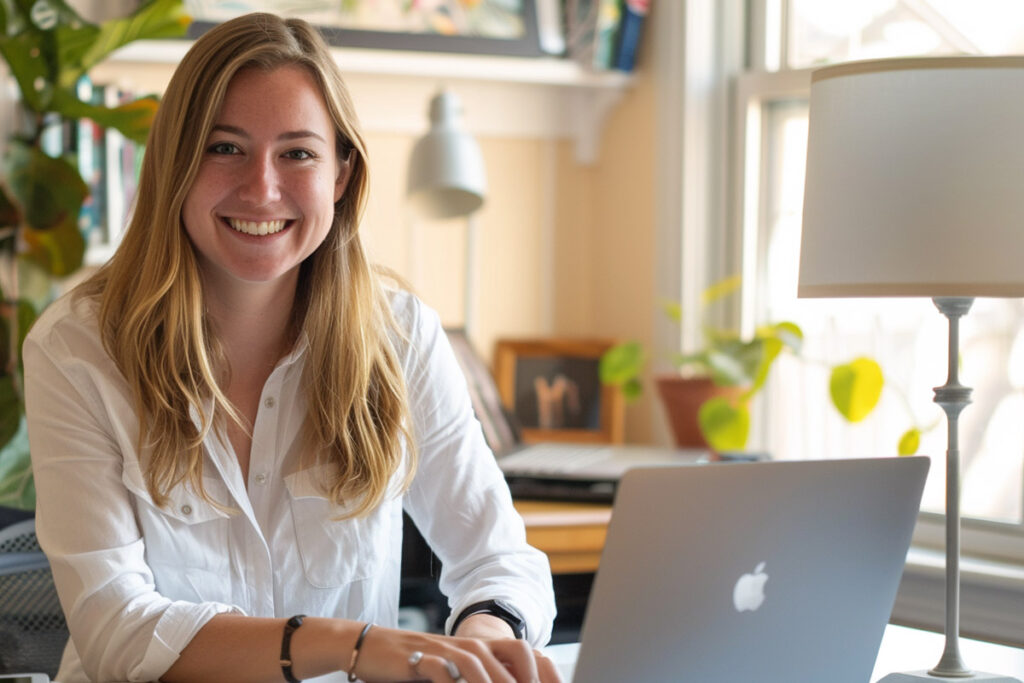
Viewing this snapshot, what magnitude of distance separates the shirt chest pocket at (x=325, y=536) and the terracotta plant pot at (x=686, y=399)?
111 centimetres

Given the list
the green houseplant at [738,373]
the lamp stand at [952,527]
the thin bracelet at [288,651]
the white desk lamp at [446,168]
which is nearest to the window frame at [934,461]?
the green houseplant at [738,373]

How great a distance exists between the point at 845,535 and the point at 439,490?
58 centimetres

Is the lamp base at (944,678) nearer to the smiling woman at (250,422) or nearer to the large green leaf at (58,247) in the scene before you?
the smiling woman at (250,422)

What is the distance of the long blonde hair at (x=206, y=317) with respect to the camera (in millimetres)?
1385

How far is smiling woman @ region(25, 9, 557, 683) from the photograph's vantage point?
4.26 ft

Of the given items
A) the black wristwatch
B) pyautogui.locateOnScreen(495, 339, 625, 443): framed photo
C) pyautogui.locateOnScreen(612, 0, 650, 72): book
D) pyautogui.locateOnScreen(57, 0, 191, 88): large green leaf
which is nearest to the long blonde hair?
the black wristwatch

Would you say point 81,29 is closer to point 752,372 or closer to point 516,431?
point 516,431

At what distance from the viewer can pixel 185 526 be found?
4.62 ft

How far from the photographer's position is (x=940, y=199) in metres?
1.28

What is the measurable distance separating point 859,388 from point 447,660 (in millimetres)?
1237

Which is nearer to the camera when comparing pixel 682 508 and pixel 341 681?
pixel 682 508

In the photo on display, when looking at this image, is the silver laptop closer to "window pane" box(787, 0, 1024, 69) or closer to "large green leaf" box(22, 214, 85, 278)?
"window pane" box(787, 0, 1024, 69)

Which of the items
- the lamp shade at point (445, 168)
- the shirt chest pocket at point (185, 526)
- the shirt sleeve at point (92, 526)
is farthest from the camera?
the lamp shade at point (445, 168)

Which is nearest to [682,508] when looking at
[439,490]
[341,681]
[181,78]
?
[341,681]
